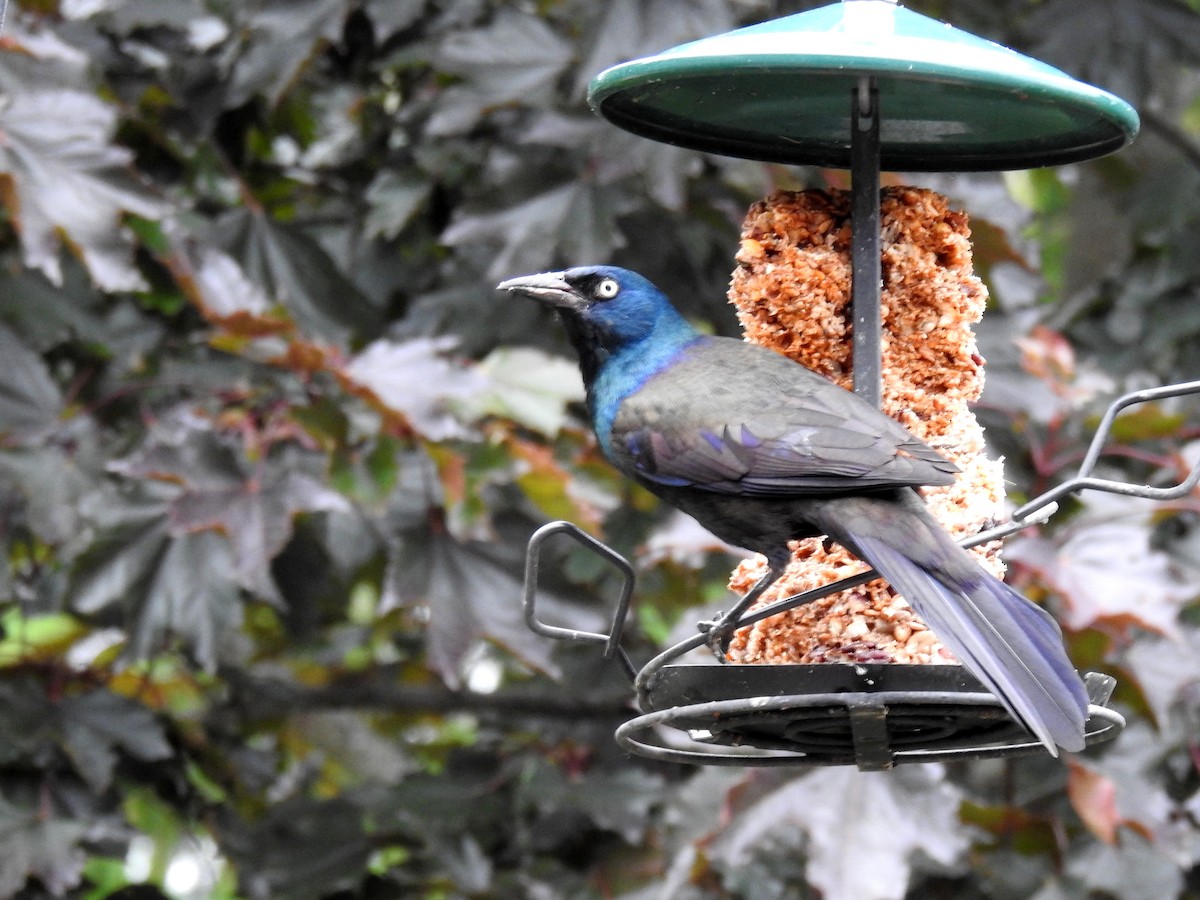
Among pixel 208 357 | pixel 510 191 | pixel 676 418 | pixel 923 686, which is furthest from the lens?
pixel 208 357

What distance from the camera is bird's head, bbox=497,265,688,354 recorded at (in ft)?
10.3

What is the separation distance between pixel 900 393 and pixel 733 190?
203 centimetres

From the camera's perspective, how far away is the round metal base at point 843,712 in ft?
8.05

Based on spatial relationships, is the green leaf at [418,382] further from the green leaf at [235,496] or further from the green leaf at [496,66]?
the green leaf at [496,66]

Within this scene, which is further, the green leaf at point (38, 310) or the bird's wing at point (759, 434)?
the green leaf at point (38, 310)

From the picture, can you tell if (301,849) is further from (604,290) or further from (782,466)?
(782,466)

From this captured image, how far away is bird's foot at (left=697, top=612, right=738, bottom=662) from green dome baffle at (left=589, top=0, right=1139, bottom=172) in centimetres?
85

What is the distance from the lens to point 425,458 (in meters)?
4.44

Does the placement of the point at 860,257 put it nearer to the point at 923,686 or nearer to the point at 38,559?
the point at 923,686

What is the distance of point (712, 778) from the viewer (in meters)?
4.46

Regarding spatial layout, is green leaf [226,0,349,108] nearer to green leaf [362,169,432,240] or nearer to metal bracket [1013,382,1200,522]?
green leaf [362,169,432,240]

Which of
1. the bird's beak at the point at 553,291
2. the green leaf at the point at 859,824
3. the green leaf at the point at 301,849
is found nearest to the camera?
the bird's beak at the point at 553,291

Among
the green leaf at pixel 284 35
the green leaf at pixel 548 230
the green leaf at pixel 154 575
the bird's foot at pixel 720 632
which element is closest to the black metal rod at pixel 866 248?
the bird's foot at pixel 720 632

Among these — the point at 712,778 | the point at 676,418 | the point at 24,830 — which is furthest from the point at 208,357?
the point at 676,418
